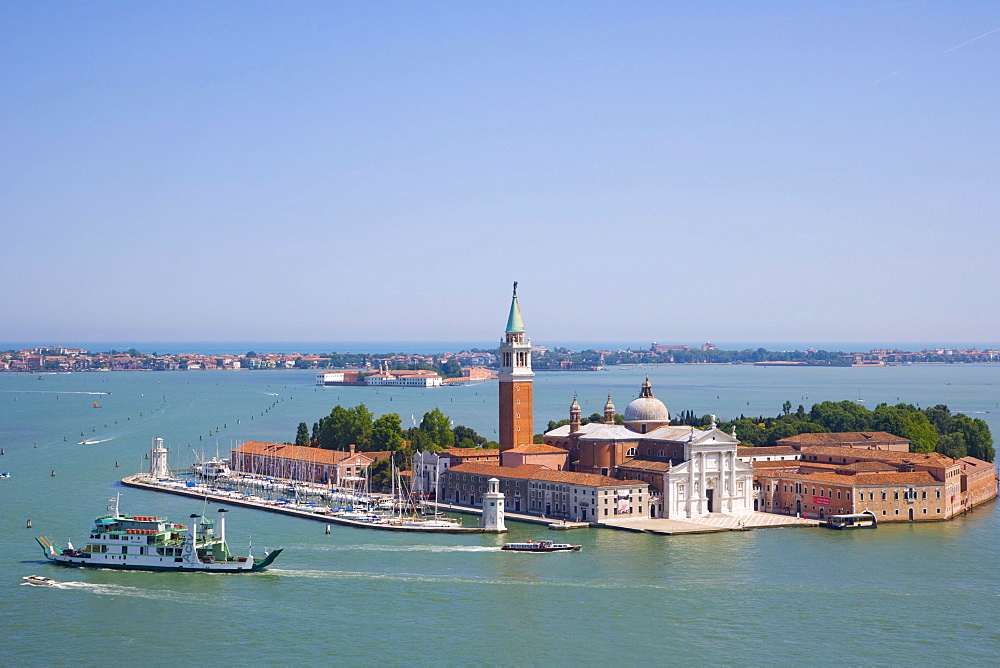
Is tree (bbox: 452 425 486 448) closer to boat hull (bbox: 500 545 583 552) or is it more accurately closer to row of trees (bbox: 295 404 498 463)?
row of trees (bbox: 295 404 498 463)

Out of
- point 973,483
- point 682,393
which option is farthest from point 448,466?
point 682,393

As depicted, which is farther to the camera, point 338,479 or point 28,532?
point 338,479

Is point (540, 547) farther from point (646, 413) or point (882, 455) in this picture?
point (882, 455)

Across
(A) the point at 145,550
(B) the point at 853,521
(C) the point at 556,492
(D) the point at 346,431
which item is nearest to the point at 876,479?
(B) the point at 853,521

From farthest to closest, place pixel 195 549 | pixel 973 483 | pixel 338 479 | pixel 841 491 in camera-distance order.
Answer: pixel 338 479 → pixel 973 483 → pixel 841 491 → pixel 195 549


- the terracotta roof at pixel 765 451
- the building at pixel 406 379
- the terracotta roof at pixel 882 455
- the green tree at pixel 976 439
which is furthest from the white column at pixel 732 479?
the building at pixel 406 379

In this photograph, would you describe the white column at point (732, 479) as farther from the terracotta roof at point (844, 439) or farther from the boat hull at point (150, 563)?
the boat hull at point (150, 563)

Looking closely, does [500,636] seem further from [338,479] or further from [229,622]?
[338,479]
